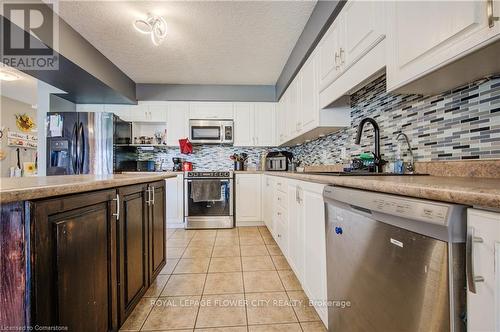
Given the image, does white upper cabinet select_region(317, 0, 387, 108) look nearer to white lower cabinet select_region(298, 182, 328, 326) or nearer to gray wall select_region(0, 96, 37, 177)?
white lower cabinet select_region(298, 182, 328, 326)

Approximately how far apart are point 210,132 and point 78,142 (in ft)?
6.29

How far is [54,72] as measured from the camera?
2656 mm

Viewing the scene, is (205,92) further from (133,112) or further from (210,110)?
(133,112)

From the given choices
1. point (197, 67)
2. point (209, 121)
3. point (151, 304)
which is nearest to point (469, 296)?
point (151, 304)

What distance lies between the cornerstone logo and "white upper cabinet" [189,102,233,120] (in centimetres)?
188

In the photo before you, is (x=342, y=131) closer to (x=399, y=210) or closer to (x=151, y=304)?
(x=399, y=210)

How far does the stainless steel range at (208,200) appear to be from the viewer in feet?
11.7

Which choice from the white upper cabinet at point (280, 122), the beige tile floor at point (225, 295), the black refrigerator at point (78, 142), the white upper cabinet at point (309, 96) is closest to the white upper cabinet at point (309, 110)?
the white upper cabinet at point (309, 96)

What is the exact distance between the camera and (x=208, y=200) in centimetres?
360

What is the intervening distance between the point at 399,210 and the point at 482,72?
2.43 ft

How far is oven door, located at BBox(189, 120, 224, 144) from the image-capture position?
3.91 m

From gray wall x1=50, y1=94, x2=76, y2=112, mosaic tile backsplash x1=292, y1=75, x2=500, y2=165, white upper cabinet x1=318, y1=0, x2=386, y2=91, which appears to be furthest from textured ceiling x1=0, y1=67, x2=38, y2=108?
mosaic tile backsplash x1=292, y1=75, x2=500, y2=165

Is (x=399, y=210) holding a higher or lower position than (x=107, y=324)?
higher

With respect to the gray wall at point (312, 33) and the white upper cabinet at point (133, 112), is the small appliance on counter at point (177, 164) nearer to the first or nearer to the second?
the white upper cabinet at point (133, 112)
